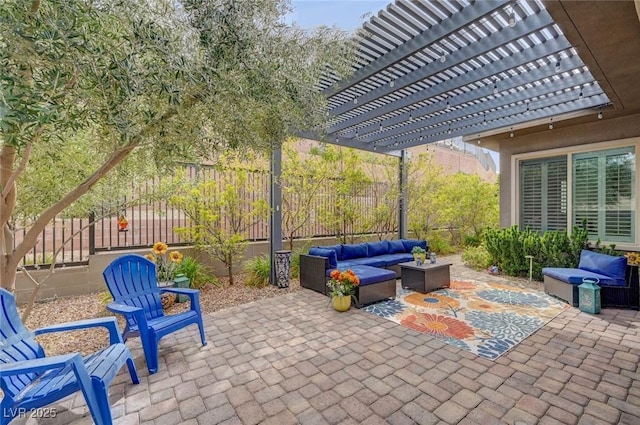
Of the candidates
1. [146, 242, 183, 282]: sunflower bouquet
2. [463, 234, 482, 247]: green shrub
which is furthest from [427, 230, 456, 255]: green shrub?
[146, 242, 183, 282]: sunflower bouquet

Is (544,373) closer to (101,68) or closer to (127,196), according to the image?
(101,68)

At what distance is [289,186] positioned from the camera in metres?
6.62

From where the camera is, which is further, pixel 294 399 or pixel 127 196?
pixel 127 196

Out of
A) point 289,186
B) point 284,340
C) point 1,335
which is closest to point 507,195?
point 289,186

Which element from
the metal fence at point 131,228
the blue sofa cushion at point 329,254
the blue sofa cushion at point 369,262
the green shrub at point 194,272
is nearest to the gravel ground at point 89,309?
the green shrub at point 194,272

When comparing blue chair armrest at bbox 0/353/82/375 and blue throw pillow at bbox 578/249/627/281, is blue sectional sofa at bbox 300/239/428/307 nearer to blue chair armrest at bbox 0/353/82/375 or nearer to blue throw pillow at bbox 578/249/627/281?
blue throw pillow at bbox 578/249/627/281

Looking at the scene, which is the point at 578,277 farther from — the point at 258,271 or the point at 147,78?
the point at 147,78

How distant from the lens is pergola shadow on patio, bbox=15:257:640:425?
7.03ft

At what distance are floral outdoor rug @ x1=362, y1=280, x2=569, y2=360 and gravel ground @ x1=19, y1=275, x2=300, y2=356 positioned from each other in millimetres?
2105

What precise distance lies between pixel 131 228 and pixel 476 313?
238 inches

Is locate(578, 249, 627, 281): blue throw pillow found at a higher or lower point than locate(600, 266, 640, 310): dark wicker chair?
higher

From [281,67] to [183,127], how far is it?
0.94 metres

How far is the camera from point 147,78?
173cm

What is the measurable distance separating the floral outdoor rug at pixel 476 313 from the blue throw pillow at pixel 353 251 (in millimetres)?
1059
